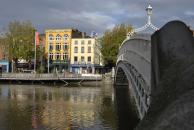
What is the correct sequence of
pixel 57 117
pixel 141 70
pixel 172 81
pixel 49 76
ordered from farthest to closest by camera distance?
pixel 49 76
pixel 57 117
pixel 141 70
pixel 172 81

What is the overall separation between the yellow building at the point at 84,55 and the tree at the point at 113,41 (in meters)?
11.1

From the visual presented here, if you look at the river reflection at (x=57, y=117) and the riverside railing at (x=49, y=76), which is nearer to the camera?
the river reflection at (x=57, y=117)

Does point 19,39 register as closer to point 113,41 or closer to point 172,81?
point 113,41

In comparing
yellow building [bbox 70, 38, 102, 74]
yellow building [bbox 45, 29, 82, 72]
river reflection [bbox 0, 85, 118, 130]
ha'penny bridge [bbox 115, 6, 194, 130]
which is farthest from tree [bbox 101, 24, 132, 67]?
ha'penny bridge [bbox 115, 6, 194, 130]

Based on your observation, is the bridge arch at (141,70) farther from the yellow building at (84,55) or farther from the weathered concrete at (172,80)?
the yellow building at (84,55)

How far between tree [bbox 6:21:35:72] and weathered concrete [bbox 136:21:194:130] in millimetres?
101434

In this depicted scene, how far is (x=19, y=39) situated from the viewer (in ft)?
340

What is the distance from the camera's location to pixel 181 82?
9.23ft

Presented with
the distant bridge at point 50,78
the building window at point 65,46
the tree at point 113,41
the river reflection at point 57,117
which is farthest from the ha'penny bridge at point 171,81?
the building window at point 65,46

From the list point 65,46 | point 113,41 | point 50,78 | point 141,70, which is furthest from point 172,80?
point 65,46

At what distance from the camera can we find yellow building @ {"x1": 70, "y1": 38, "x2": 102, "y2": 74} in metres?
118

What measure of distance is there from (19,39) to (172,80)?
10257 centimetres

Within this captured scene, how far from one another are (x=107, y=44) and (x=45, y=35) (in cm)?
2458

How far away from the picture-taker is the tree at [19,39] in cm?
10350
